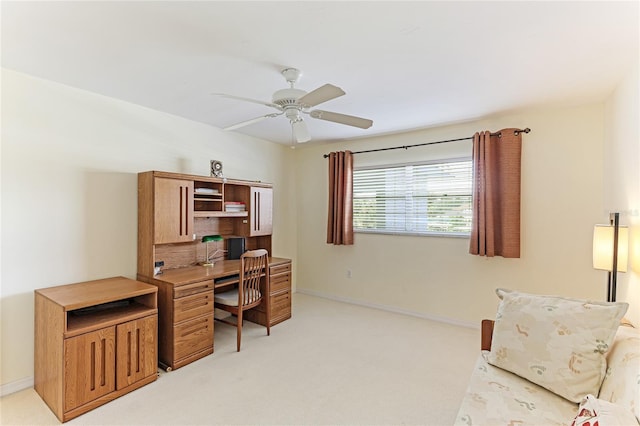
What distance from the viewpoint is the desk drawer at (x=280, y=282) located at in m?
3.63

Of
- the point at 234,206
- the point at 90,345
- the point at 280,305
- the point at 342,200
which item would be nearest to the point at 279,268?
the point at 280,305

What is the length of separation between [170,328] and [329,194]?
108 inches

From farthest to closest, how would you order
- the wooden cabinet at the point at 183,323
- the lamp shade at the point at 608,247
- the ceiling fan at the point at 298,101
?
the wooden cabinet at the point at 183,323 → the lamp shade at the point at 608,247 → the ceiling fan at the point at 298,101

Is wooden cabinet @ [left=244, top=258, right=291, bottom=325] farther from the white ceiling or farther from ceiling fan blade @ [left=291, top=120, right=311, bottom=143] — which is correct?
the white ceiling

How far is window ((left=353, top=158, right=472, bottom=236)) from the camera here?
3.70 metres

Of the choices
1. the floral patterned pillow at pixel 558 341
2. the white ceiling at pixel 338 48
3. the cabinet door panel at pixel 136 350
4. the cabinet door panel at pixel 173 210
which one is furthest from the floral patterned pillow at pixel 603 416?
the cabinet door panel at pixel 173 210

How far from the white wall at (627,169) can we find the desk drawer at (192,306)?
3205 mm

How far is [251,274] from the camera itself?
320 centimetres

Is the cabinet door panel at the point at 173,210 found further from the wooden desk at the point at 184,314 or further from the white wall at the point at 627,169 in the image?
the white wall at the point at 627,169

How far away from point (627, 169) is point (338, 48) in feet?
7.60

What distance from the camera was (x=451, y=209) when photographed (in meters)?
3.76

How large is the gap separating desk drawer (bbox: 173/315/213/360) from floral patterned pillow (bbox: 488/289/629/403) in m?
2.37

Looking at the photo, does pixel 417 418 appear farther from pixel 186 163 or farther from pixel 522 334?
pixel 186 163

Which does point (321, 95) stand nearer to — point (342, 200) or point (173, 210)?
point (173, 210)
